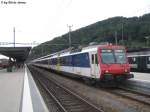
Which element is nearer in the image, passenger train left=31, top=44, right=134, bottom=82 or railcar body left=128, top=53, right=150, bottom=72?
passenger train left=31, top=44, right=134, bottom=82

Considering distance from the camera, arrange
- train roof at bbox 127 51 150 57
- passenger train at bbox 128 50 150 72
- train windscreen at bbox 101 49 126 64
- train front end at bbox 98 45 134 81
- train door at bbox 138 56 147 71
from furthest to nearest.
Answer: train door at bbox 138 56 147 71
passenger train at bbox 128 50 150 72
train roof at bbox 127 51 150 57
train windscreen at bbox 101 49 126 64
train front end at bbox 98 45 134 81

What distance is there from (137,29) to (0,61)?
135 feet

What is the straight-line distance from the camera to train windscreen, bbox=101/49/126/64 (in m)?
22.7

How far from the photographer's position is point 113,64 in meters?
22.7

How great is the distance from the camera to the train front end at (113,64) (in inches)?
868

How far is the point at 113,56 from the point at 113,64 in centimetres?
66

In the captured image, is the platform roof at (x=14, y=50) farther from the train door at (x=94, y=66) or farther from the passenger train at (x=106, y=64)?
the train door at (x=94, y=66)

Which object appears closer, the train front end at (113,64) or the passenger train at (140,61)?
the train front end at (113,64)

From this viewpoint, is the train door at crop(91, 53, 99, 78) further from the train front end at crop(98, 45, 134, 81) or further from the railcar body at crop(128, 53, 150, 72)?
the railcar body at crop(128, 53, 150, 72)

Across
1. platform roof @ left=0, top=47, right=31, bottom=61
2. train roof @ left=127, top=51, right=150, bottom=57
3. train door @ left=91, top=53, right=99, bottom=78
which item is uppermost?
platform roof @ left=0, top=47, right=31, bottom=61

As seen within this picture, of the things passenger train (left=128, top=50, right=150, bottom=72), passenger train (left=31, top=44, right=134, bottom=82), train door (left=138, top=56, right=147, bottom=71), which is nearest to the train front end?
passenger train (left=31, top=44, right=134, bottom=82)

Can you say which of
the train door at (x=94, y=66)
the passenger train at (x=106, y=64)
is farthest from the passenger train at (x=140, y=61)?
the train door at (x=94, y=66)

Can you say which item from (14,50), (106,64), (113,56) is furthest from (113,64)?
(14,50)

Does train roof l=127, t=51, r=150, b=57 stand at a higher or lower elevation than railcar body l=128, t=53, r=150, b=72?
higher
